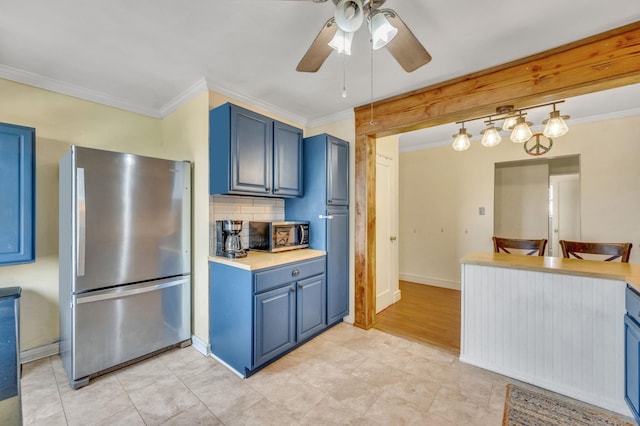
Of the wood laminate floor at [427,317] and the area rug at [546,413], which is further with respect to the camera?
the wood laminate floor at [427,317]

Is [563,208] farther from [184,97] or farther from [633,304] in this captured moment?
[184,97]

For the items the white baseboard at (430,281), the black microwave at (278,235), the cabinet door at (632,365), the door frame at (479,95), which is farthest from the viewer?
the white baseboard at (430,281)

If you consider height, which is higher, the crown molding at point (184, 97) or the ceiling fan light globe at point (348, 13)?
the crown molding at point (184, 97)

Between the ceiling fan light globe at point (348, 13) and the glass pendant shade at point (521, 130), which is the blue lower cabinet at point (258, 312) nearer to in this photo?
the ceiling fan light globe at point (348, 13)

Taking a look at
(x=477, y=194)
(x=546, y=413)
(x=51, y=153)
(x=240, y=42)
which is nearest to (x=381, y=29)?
(x=240, y=42)

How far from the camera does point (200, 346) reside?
2.55m

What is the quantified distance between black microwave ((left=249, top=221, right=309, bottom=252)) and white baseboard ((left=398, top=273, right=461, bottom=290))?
288 centimetres

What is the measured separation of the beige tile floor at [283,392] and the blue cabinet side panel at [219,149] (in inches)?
61.1

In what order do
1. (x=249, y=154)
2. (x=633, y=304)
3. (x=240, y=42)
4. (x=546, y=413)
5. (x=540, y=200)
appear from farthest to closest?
(x=540, y=200) < (x=249, y=154) < (x=240, y=42) < (x=546, y=413) < (x=633, y=304)

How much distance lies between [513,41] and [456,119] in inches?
28.6

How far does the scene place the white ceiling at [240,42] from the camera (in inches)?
63.7

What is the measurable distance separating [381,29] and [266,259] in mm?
1858

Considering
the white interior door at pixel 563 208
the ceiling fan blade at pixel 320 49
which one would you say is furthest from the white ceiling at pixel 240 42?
the white interior door at pixel 563 208

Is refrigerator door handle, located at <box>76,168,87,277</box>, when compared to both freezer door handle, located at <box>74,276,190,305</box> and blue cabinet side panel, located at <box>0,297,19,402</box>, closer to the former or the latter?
freezer door handle, located at <box>74,276,190,305</box>
